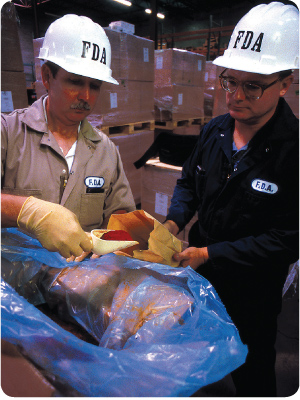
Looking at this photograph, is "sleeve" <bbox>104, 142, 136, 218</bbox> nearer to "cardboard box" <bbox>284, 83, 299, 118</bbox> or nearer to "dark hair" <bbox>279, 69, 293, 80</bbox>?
"dark hair" <bbox>279, 69, 293, 80</bbox>

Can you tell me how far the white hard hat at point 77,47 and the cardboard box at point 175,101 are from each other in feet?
9.75

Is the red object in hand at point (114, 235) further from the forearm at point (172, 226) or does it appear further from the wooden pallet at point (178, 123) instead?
the wooden pallet at point (178, 123)

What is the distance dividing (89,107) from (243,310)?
1.42 m

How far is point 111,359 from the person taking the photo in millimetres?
734

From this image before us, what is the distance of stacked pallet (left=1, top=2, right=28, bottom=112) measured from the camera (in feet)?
7.14

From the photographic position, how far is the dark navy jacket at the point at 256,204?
52.7 inches

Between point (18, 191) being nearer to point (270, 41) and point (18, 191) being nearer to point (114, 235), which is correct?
point (114, 235)

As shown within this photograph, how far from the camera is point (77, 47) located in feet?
4.48

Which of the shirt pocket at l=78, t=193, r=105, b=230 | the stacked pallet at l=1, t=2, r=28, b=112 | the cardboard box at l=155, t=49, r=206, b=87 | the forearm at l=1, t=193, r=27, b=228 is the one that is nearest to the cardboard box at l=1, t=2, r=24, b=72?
the stacked pallet at l=1, t=2, r=28, b=112

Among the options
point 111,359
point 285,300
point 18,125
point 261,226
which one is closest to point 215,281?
point 261,226

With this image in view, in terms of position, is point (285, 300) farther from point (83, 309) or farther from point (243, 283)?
point (83, 309)

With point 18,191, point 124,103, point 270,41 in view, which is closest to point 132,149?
point 124,103

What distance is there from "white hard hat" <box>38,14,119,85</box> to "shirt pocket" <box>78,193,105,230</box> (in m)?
0.64

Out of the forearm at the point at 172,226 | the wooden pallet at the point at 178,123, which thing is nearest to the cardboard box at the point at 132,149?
the wooden pallet at the point at 178,123
